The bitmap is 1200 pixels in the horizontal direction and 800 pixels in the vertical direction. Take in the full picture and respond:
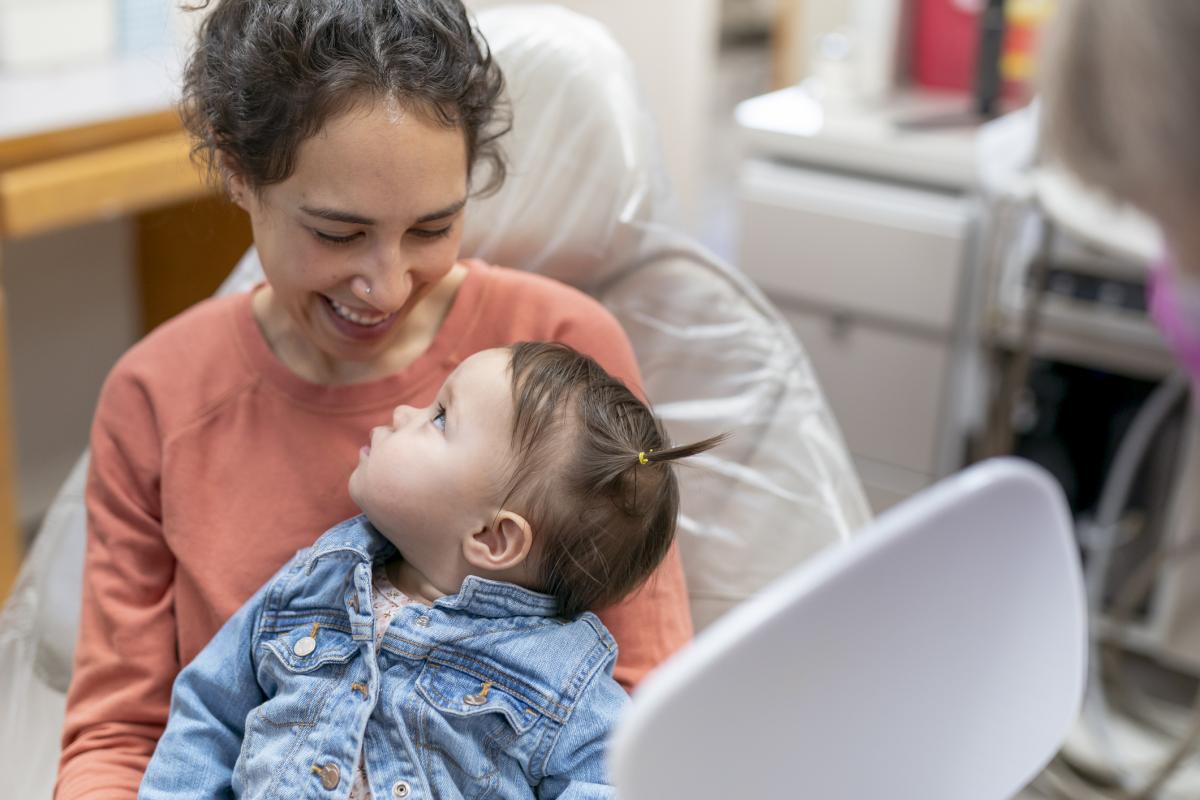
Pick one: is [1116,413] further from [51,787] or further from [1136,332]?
[51,787]

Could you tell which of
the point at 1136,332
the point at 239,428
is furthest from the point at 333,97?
the point at 1136,332

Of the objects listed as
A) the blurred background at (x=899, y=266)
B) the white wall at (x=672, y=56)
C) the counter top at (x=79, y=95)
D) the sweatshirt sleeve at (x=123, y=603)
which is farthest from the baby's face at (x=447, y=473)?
the white wall at (x=672, y=56)

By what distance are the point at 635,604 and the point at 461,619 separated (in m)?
0.15

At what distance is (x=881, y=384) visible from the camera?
2191mm

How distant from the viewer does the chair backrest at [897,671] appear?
1.94ft

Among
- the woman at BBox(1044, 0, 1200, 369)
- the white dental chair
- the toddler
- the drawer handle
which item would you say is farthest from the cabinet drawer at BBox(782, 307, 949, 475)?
the woman at BBox(1044, 0, 1200, 369)

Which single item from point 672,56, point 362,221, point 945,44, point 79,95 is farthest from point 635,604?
point 672,56

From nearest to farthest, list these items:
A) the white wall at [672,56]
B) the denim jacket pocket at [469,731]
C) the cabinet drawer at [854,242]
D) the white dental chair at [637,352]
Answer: the denim jacket pocket at [469,731], the white dental chair at [637,352], the cabinet drawer at [854,242], the white wall at [672,56]

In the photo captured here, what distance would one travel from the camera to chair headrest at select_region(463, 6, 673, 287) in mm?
1253

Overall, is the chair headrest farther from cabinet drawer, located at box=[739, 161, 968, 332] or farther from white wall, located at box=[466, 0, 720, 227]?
white wall, located at box=[466, 0, 720, 227]

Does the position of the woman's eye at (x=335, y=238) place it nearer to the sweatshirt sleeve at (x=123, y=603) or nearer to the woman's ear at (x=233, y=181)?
the woman's ear at (x=233, y=181)

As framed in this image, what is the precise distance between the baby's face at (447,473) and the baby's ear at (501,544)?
10 millimetres

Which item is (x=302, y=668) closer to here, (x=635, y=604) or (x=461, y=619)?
(x=461, y=619)

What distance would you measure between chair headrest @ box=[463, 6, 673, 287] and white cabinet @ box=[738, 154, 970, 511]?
887mm
